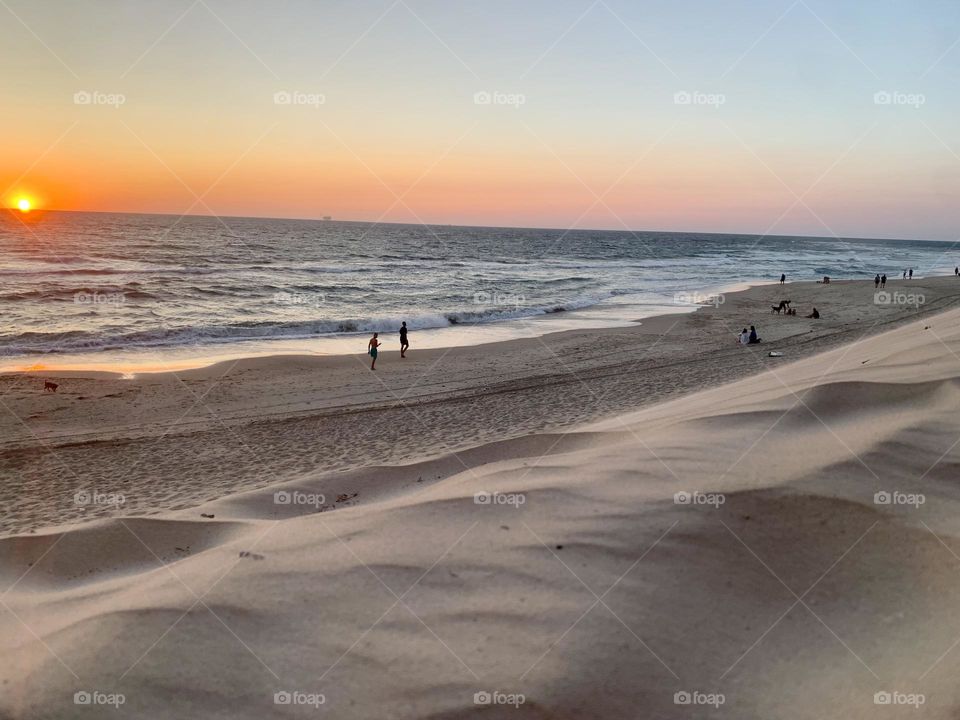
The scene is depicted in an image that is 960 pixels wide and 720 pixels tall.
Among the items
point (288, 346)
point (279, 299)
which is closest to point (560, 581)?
point (288, 346)

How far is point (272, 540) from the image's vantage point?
5777mm

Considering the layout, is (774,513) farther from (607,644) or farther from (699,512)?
(607,644)

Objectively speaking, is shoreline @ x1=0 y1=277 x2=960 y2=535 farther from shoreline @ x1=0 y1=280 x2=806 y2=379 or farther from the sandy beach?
the sandy beach

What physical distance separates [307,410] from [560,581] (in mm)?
12034

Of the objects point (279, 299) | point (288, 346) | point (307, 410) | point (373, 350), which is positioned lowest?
point (307, 410)

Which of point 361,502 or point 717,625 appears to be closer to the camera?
point 717,625

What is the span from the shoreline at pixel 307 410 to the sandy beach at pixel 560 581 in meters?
1.27

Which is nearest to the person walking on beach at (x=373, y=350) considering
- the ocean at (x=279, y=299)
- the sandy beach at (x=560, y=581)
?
the ocean at (x=279, y=299)

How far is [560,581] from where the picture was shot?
448cm

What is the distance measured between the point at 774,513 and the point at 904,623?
1.15 m

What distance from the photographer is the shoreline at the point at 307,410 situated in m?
10.9

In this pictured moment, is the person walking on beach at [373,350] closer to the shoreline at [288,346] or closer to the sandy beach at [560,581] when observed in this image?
the shoreline at [288,346]

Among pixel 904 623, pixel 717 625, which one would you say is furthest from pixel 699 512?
pixel 904 623

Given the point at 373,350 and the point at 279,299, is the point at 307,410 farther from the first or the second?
the point at 279,299
